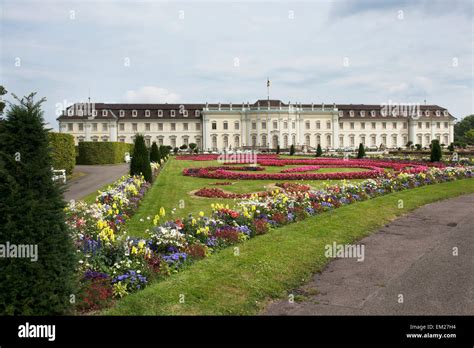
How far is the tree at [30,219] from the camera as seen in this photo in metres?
3.71

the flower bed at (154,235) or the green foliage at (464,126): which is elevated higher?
the green foliage at (464,126)

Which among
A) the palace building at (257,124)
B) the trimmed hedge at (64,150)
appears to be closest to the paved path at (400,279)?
the trimmed hedge at (64,150)

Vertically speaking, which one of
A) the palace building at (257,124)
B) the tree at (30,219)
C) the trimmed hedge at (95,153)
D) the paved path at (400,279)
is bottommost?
the paved path at (400,279)

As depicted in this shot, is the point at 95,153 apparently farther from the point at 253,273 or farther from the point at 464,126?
the point at 464,126

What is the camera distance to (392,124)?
8769 centimetres

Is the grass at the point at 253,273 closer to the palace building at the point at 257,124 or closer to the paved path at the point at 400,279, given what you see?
the paved path at the point at 400,279

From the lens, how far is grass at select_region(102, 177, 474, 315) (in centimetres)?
488

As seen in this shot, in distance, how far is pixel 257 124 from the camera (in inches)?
3130

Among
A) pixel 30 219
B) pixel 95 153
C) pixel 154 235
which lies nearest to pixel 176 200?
pixel 154 235

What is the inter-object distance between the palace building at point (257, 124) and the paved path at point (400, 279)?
6711 cm

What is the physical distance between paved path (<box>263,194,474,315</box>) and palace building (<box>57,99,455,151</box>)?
67.1m

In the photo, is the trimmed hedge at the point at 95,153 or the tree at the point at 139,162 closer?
the tree at the point at 139,162

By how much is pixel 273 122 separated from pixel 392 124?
92.1 ft

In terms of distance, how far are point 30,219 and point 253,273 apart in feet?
10.9
